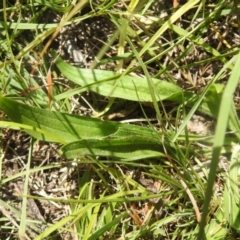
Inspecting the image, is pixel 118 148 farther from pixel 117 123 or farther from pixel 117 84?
pixel 117 84

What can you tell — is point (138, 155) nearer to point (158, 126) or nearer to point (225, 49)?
point (158, 126)

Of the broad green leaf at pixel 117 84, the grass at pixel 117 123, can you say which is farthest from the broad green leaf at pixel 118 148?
the broad green leaf at pixel 117 84

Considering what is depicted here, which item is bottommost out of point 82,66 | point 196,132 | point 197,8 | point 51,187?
point 51,187

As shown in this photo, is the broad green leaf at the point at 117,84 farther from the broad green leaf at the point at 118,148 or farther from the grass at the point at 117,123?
the broad green leaf at the point at 118,148

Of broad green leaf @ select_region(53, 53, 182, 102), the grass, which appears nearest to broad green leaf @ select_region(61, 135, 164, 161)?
the grass

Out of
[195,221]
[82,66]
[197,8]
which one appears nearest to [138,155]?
[195,221]
